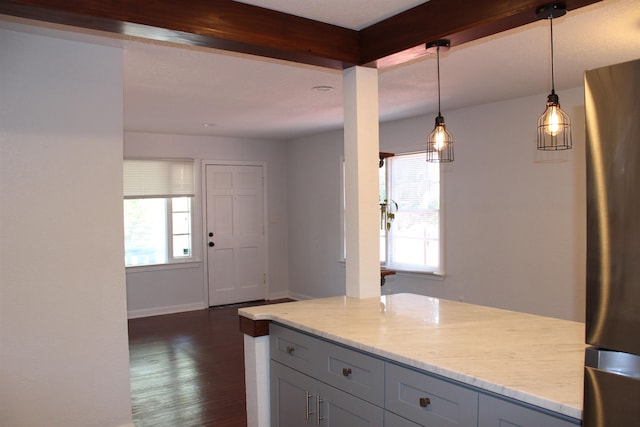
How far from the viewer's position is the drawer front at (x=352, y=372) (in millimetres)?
2045

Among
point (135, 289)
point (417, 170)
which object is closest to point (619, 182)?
point (417, 170)

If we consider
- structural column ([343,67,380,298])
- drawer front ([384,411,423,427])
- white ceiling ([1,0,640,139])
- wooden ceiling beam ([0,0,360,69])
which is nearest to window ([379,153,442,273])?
white ceiling ([1,0,640,139])

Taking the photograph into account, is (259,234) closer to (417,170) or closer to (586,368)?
(417,170)

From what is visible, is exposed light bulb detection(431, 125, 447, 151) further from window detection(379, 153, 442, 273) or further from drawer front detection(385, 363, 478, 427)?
window detection(379, 153, 442, 273)

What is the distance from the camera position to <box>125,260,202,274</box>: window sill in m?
6.88

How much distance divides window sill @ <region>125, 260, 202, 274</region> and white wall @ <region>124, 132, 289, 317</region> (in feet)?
Answer: 0.04

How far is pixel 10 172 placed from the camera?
2938 mm

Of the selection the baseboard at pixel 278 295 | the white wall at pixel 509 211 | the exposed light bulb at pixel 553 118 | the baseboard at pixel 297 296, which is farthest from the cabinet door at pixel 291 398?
the baseboard at pixel 278 295

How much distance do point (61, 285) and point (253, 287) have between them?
4976 millimetres

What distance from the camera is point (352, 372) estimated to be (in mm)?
2174

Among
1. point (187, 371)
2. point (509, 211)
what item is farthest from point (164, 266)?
point (509, 211)

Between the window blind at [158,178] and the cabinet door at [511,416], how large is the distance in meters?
6.05

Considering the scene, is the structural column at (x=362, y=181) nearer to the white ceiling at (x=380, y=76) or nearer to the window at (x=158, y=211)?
the white ceiling at (x=380, y=76)

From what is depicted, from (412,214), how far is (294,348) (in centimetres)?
387
